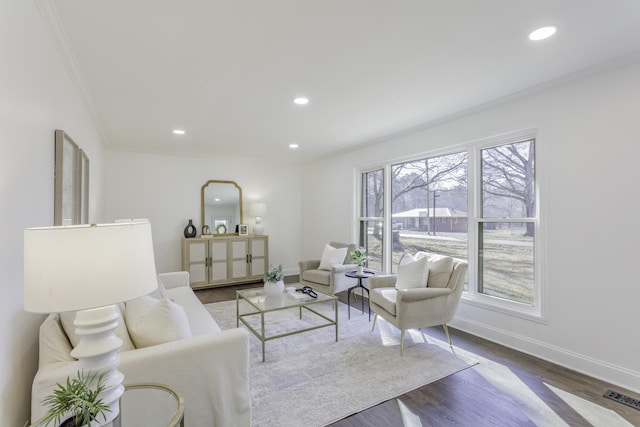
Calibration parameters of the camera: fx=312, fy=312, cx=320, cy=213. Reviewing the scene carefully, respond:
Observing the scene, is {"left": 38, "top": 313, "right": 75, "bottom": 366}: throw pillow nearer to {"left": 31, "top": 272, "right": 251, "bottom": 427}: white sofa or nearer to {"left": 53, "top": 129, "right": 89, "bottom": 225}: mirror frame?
{"left": 31, "top": 272, "right": 251, "bottom": 427}: white sofa

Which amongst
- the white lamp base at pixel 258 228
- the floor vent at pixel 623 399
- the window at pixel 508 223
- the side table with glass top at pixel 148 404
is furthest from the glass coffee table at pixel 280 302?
the white lamp base at pixel 258 228

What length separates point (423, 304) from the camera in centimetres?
296

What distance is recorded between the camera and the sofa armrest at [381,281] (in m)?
3.51

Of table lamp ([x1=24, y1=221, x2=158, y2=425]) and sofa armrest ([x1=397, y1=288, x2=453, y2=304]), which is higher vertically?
table lamp ([x1=24, y1=221, x2=158, y2=425])

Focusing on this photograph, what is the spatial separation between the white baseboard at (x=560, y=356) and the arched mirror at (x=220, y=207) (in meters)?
4.32

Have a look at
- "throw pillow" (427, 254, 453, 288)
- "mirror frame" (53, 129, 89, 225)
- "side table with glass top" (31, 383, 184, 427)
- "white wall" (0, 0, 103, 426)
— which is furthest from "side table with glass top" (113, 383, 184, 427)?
"throw pillow" (427, 254, 453, 288)

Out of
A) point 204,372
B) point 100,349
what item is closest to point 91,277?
point 100,349

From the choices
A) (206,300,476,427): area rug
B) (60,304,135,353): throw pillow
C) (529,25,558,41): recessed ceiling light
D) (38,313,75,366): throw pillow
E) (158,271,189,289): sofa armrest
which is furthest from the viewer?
(158,271,189,289): sofa armrest

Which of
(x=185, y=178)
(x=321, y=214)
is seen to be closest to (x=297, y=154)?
(x=321, y=214)

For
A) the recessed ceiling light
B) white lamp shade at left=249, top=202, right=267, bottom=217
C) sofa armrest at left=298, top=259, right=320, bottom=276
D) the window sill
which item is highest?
the recessed ceiling light

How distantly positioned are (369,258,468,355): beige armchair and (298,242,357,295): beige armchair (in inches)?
41.6

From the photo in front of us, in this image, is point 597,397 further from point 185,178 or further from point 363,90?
point 185,178

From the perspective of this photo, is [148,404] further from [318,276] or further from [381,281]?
[318,276]

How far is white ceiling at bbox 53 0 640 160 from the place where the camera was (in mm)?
1771
